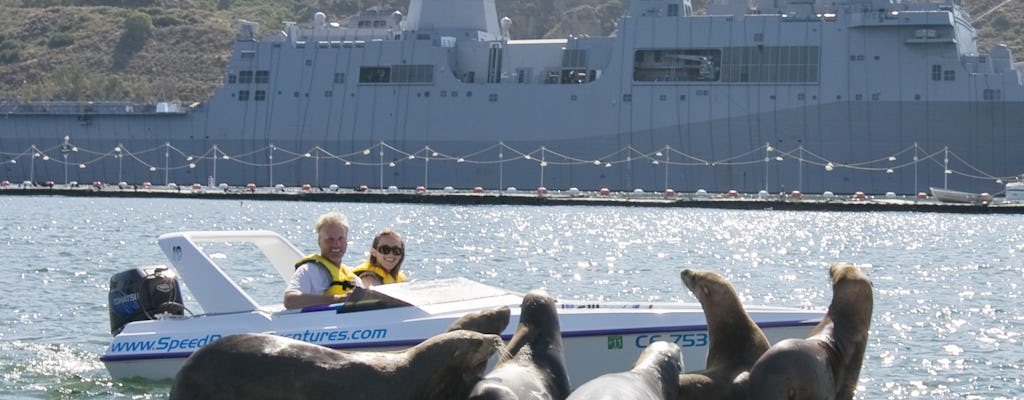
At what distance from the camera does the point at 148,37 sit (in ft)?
530

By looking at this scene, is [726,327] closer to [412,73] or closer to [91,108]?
[412,73]

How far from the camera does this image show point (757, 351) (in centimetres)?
595

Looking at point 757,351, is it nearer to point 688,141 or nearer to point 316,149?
point 688,141

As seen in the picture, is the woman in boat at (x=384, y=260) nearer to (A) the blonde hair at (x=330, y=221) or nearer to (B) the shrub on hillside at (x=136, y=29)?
(A) the blonde hair at (x=330, y=221)

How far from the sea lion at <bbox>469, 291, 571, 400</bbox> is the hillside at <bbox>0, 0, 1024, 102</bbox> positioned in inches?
5130

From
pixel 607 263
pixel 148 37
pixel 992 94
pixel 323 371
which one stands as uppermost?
pixel 148 37

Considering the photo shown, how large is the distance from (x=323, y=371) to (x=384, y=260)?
6.57 metres

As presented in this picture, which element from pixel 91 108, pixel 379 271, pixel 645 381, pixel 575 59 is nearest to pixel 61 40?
pixel 91 108

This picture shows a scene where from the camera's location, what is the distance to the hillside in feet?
464

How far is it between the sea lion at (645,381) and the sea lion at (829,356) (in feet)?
1.16

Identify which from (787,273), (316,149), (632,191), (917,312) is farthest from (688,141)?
(917,312)

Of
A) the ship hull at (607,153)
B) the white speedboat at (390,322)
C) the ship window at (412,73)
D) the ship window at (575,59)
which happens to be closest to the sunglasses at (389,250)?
the white speedboat at (390,322)

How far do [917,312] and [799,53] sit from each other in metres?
44.3

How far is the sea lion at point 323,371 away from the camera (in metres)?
4.70
